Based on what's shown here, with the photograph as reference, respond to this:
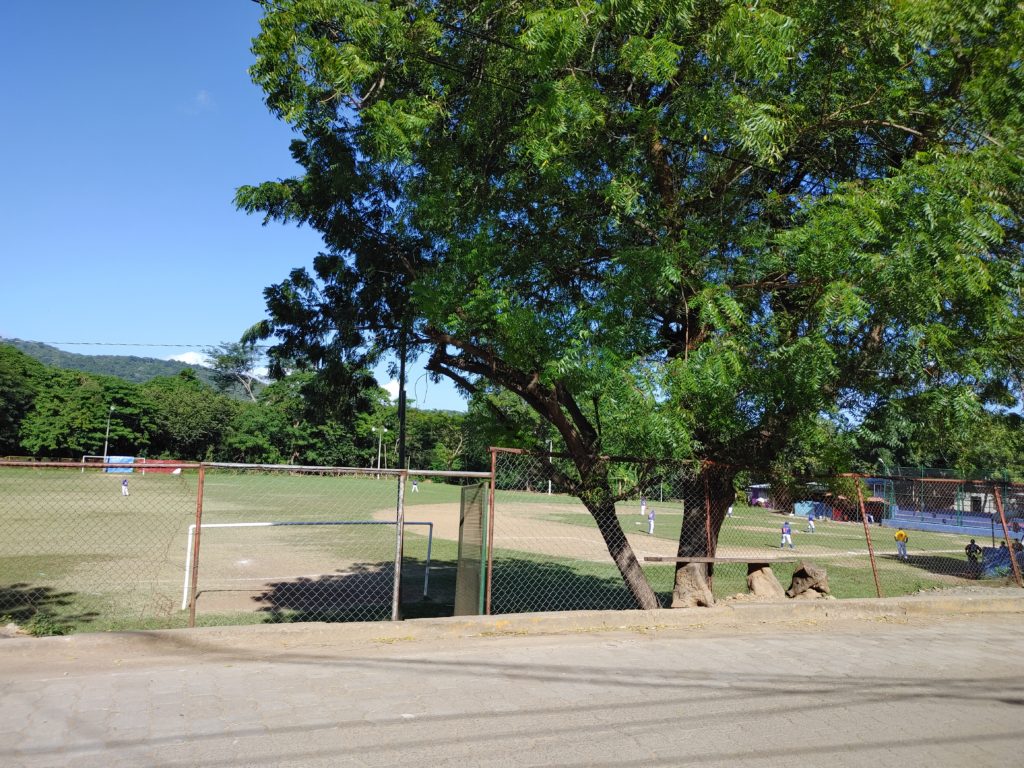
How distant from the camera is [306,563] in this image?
16719 millimetres

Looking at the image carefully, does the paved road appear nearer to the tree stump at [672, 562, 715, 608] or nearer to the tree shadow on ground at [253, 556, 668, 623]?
the tree stump at [672, 562, 715, 608]

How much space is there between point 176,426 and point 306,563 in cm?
7206

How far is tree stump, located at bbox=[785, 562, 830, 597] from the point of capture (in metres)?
10.9

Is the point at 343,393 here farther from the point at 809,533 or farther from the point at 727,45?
the point at 809,533

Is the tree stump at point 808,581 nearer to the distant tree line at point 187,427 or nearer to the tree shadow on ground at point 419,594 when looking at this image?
the tree shadow on ground at point 419,594

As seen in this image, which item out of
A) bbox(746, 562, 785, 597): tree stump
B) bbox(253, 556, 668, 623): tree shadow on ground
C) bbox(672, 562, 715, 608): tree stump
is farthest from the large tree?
bbox(253, 556, 668, 623): tree shadow on ground

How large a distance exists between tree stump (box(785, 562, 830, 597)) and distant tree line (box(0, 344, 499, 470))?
2062 inches

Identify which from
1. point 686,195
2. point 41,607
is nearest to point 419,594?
point 41,607

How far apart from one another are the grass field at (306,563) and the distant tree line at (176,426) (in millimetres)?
36028

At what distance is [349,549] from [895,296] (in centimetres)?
1588

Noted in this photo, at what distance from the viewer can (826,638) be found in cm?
832

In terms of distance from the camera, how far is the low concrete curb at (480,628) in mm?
6660

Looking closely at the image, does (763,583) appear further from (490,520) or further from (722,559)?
(490,520)

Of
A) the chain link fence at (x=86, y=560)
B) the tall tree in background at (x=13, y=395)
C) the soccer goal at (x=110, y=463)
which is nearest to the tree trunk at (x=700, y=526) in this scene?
the chain link fence at (x=86, y=560)
